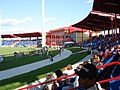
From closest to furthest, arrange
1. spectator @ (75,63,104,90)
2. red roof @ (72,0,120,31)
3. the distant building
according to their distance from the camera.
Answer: spectator @ (75,63,104,90) → red roof @ (72,0,120,31) → the distant building

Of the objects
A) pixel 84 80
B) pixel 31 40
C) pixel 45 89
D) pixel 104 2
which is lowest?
pixel 31 40

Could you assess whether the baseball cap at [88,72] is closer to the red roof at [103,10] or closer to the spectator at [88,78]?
the spectator at [88,78]

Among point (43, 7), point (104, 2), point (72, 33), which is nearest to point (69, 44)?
point (72, 33)

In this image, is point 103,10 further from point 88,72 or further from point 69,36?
point 69,36

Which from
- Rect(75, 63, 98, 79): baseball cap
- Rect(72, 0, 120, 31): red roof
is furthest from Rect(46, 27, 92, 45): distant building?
Rect(75, 63, 98, 79): baseball cap

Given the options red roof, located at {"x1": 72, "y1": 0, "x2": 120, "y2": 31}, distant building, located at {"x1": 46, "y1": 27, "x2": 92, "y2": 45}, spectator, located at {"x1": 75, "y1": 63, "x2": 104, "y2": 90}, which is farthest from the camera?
distant building, located at {"x1": 46, "y1": 27, "x2": 92, "y2": 45}

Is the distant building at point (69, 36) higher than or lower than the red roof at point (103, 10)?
lower

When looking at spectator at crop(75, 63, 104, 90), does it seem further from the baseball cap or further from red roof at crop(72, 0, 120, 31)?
red roof at crop(72, 0, 120, 31)

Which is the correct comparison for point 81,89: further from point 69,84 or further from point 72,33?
point 72,33

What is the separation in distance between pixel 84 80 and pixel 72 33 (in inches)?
2803

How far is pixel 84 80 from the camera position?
3326 mm

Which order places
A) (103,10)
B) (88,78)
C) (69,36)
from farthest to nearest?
(69,36)
(103,10)
(88,78)

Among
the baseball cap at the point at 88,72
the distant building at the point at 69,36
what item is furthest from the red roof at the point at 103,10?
the distant building at the point at 69,36

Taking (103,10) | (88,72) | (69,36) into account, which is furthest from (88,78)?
(69,36)
